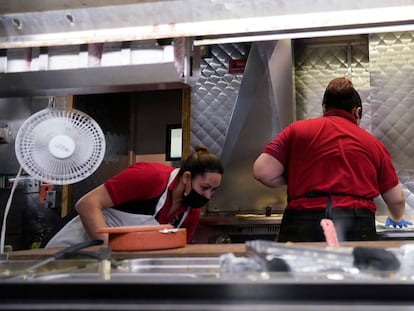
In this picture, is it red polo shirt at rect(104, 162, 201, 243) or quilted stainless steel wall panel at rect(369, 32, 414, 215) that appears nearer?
red polo shirt at rect(104, 162, 201, 243)

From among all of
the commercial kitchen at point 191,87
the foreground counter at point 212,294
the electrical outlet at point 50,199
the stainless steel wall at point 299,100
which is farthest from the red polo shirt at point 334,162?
the electrical outlet at point 50,199

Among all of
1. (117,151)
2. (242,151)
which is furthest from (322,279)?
(117,151)

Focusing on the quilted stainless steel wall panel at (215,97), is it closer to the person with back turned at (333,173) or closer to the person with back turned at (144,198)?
the person with back turned at (144,198)

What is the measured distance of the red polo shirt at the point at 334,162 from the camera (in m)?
1.63

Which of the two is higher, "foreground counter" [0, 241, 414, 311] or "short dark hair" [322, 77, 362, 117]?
"short dark hair" [322, 77, 362, 117]

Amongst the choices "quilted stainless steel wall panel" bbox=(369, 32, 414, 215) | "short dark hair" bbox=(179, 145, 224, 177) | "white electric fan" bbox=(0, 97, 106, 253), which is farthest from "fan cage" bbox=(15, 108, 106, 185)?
"quilted stainless steel wall panel" bbox=(369, 32, 414, 215)

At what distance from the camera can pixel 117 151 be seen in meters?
3.85

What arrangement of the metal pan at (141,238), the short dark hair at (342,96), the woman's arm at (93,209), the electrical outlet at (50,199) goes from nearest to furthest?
the metal pan at (141,238)
the woman's arm at (93,209)
the short dark hair at (342,96)
the electrical outlet at (50,199)

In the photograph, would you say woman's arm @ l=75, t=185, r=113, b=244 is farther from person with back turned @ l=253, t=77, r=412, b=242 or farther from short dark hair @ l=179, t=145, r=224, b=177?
person with back turned @ l=253, t=77, r=412, b=242

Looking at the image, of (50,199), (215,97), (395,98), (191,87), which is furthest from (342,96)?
(50,199)

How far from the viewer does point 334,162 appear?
5.45ft

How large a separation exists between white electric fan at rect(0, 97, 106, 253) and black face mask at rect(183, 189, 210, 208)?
0.63 m

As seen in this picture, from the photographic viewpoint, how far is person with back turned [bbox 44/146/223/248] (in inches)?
69.0

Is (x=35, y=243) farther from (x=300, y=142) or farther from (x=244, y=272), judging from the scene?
(x=244, y=272)
